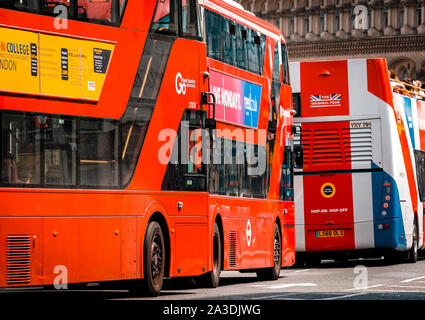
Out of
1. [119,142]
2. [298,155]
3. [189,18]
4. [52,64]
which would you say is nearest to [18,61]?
[52,64]

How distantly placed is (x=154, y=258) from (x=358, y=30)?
6555cm

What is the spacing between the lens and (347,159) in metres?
24.1

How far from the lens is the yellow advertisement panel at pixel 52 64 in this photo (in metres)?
12.8

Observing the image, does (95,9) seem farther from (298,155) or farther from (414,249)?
(414,249)

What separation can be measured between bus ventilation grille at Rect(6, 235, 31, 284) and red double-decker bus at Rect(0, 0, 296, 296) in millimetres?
16

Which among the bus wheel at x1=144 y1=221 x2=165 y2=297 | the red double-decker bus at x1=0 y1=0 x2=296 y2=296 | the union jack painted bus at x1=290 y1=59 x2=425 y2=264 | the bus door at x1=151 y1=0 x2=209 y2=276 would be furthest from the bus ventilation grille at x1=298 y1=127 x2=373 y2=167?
the bus wheel at x1=144 y1=221 x2=165 y2=297

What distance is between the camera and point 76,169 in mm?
13641

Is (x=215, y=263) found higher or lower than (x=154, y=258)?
lower

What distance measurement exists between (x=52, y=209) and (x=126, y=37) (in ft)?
7.84

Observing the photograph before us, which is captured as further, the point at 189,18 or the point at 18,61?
the point at 189,18

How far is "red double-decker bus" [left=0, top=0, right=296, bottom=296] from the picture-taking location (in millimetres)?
13008

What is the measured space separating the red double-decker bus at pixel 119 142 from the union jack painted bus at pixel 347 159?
595 centimetres

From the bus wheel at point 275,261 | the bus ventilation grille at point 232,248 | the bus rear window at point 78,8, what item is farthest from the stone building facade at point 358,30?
the bus rear window at point 78,8

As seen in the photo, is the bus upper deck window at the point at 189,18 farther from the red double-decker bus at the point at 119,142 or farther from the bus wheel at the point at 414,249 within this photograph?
the bus wheel at the point at 414,249
